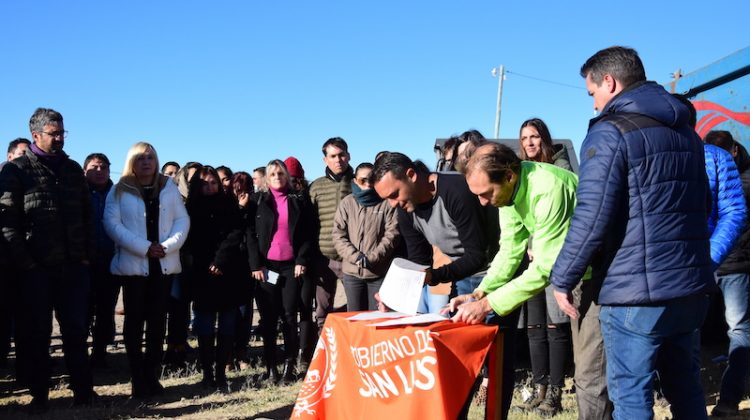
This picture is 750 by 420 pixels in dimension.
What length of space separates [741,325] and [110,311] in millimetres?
5615

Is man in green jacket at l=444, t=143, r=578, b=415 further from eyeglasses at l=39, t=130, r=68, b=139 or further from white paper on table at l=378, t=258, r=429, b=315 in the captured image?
eyeglasses at l=39, t=130, r=68, b=139

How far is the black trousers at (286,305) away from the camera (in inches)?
253

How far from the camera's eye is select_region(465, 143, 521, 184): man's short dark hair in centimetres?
327

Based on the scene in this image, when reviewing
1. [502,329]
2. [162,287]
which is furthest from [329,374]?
[162,287]

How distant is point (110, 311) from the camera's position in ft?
23.3

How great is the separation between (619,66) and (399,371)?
170cm

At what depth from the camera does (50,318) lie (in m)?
5.40

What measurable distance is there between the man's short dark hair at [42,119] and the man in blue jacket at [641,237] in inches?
160

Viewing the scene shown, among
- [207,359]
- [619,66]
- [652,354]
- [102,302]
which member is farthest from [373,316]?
[102,302]

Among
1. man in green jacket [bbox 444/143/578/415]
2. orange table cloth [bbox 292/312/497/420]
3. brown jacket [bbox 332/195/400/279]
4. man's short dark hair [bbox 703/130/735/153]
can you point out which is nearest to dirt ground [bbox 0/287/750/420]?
brown jacket [bbox 332/195/400/279]

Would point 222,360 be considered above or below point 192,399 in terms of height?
above

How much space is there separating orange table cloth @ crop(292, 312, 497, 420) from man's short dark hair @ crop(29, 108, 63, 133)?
2950 millimetres

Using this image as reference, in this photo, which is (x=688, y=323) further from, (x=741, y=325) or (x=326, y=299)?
(x=326, y=299)

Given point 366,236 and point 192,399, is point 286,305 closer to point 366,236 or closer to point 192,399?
point 366,236
